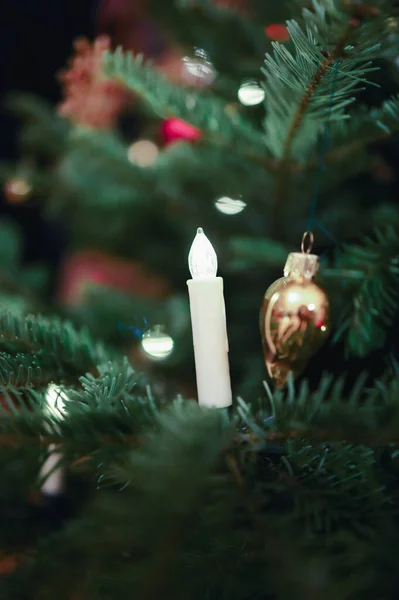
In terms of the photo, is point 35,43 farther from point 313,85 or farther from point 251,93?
point 313,85

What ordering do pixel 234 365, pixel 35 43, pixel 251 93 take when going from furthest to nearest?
pixel 35 43
pixel 234 365
pixel 251 93

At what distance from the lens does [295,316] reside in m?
0.36

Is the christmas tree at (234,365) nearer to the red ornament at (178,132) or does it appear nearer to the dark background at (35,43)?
the red ornament at (178,132)

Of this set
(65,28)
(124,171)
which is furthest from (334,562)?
(65,28)

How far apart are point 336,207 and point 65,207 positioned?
473 mm

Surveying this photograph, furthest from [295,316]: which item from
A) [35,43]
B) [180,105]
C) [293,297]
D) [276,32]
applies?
[35,43]

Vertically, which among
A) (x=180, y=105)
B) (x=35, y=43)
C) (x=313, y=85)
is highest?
(x=35, y=43)

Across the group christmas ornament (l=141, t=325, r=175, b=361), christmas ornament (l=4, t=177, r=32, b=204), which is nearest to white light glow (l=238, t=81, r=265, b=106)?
christmas ornament (l=141, t=325, r=175, b=361)

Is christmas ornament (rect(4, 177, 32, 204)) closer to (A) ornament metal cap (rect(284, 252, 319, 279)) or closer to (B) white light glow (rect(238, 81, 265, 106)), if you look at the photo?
(B) white light glow (rect(238, 81, 265, 106))

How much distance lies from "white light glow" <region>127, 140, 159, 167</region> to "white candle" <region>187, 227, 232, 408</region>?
14.3 inches

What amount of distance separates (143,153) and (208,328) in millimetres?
499

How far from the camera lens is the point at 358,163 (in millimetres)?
541

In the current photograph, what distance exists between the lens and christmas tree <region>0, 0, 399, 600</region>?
239mm

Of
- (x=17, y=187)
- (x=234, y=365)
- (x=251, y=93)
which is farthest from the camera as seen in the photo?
(x=17, y=187)
